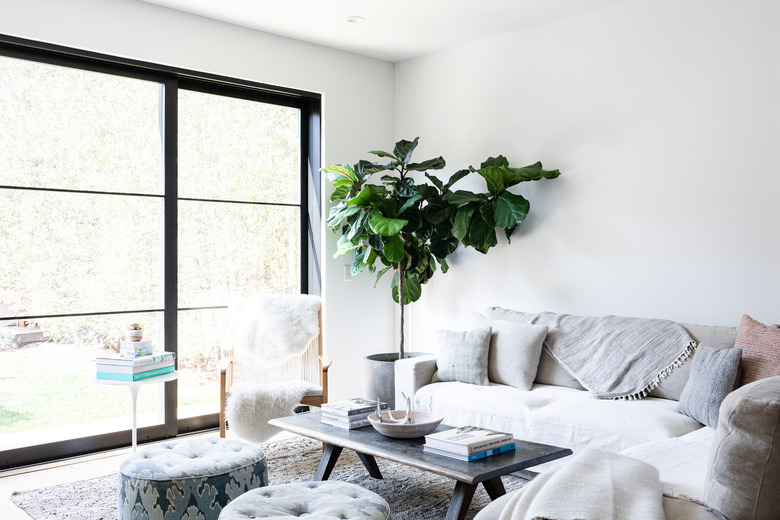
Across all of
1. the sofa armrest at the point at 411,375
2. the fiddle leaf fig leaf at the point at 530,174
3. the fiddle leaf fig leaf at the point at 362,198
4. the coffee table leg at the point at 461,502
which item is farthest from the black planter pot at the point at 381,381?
the coffee table leg at the point at 461,502

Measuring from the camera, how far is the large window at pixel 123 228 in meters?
3.87

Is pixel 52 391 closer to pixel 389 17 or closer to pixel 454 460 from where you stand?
pixel 454 460

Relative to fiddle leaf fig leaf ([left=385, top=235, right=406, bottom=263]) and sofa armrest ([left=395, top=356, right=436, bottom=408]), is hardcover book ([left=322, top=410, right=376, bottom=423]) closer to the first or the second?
sofa armrest ([left=395, top=356, right=436, bottom=408])

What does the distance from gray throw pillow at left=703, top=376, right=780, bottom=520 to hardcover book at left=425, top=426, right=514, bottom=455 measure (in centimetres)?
106

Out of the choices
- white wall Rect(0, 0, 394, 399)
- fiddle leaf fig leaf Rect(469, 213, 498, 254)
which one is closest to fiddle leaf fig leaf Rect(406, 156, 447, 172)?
fiddle leaf fig leaf Rect(469, 213, 498, 254)

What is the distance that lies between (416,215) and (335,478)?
1.84 m

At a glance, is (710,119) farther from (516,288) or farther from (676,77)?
(516,288)

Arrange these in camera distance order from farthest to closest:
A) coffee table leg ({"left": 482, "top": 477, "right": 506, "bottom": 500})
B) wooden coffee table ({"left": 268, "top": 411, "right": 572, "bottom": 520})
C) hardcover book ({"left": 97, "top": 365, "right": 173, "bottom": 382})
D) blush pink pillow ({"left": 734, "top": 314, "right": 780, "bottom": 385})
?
1. hardcover book ({"left": 97, "top": 365, "right": 173, "bottom": 382})
2. blush pink pillow ({"left": 734, "top": 314, "right": 780, "bottom": 385})
3. coffee table leg ({"left": 482, "top": 477, "right": 506, "bottom": 500})
4. wooden coffee table ({"left": 268, "top": 411, "right": 572, "bottom": 520})

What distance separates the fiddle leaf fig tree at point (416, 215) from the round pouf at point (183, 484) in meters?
1.89

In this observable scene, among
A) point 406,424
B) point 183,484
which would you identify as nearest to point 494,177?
point 406,424

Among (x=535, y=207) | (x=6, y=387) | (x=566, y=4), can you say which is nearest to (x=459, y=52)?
(x=566, y=4)

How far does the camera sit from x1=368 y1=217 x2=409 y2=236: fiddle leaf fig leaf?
4215 millimetres

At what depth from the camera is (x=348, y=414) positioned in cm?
312

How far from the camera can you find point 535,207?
4.58 metres
